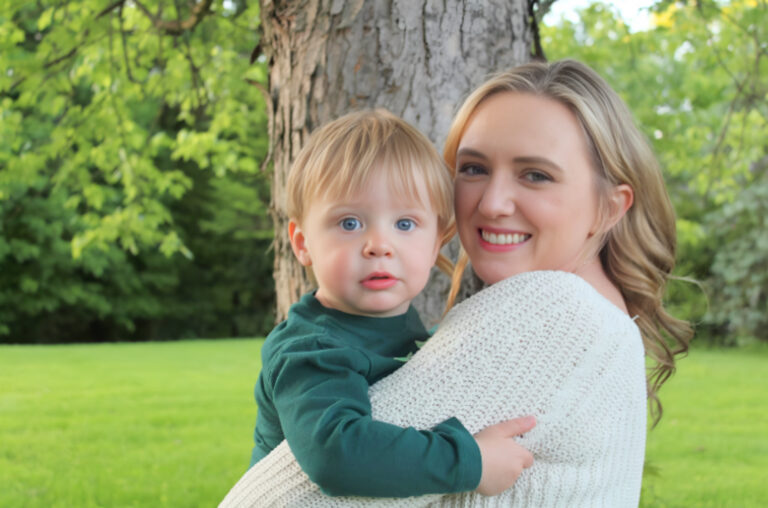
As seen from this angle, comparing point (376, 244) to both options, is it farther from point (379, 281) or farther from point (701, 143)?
point (701, 143)

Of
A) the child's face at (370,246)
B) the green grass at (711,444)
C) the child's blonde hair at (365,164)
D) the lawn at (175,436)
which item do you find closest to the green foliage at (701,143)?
the green grass at (711,444)

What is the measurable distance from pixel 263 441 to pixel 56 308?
24.0 metres

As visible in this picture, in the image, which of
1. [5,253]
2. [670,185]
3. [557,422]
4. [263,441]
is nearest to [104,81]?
[263,441]

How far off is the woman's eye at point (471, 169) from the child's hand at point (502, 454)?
69cm

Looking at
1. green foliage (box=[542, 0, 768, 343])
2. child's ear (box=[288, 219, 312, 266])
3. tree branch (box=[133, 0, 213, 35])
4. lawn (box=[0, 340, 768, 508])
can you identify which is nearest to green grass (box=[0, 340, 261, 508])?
lawn (box=[0, 340, 768, 508])

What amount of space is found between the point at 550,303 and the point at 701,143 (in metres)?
8.85

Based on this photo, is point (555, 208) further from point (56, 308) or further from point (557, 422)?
point (56, 308)

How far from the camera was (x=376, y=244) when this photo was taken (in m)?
1.75

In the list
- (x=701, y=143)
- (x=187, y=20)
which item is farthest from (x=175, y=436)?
(x=701, y=143)

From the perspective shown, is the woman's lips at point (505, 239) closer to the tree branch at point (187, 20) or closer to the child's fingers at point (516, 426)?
the child's fingers at point (516, 426)

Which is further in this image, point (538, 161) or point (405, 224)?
point (538, 161)

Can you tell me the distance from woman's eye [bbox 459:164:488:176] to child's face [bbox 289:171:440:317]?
0.29 m

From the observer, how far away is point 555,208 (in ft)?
6.53

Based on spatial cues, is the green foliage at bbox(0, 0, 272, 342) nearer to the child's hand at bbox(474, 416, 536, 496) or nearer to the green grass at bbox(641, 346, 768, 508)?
the green grass at bbox(641, 346, 768, 508)
